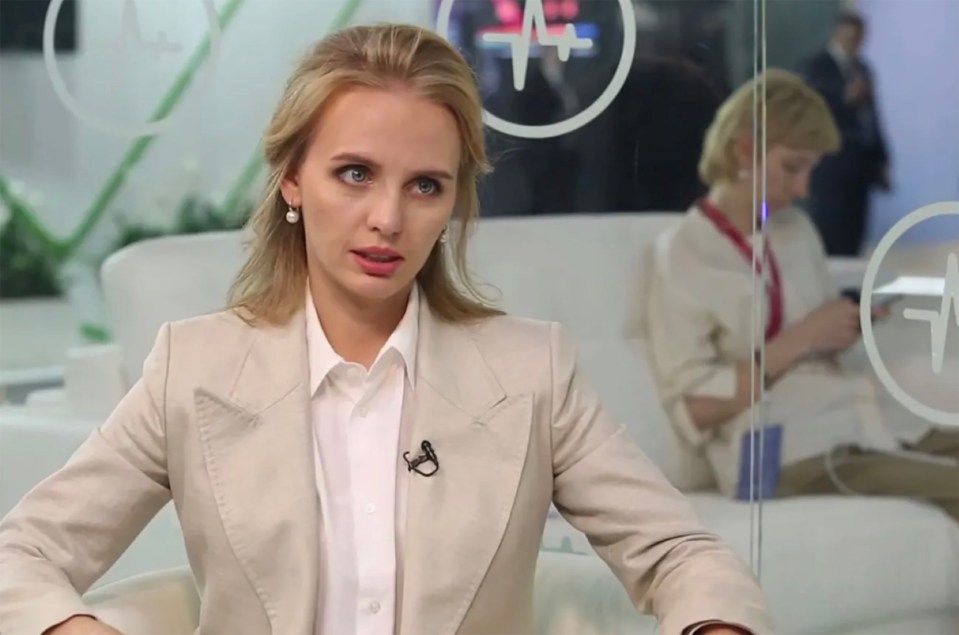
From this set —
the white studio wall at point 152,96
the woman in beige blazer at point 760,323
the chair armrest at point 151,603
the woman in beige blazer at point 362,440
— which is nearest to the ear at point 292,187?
the woman in beige blazer at point 362,440

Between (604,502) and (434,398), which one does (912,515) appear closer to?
(604,502)

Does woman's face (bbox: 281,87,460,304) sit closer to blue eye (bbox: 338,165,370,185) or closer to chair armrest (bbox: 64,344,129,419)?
blue eye (bbox: 338,165,370,185)

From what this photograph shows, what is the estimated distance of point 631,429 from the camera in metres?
2.30

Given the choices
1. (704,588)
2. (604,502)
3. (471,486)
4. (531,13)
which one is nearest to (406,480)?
(471,486)

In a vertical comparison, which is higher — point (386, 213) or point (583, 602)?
point (386, 213)

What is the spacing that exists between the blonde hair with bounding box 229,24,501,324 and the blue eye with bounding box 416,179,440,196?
6 cm

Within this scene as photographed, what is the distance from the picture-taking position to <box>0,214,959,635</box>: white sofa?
2111 millimetres

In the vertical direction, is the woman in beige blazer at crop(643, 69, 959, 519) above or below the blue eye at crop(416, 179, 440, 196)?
below

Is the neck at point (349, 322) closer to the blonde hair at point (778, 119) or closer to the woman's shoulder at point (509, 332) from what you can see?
the woman's shoulder at point (509, 332)

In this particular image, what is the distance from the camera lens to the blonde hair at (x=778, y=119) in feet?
7.38

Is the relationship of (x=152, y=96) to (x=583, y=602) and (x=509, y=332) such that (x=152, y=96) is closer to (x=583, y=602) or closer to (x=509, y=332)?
(x=509, y=332)

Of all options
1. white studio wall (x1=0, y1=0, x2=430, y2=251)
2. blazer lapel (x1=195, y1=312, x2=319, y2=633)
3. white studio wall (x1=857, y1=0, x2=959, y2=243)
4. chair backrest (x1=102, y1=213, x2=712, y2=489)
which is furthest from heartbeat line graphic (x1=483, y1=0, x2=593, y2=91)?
blazer lapel (x1=195, y1=312, x2=319, y2=633)

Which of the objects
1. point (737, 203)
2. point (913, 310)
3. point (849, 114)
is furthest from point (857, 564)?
point (849, 114)

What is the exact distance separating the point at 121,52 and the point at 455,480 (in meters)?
1.07
